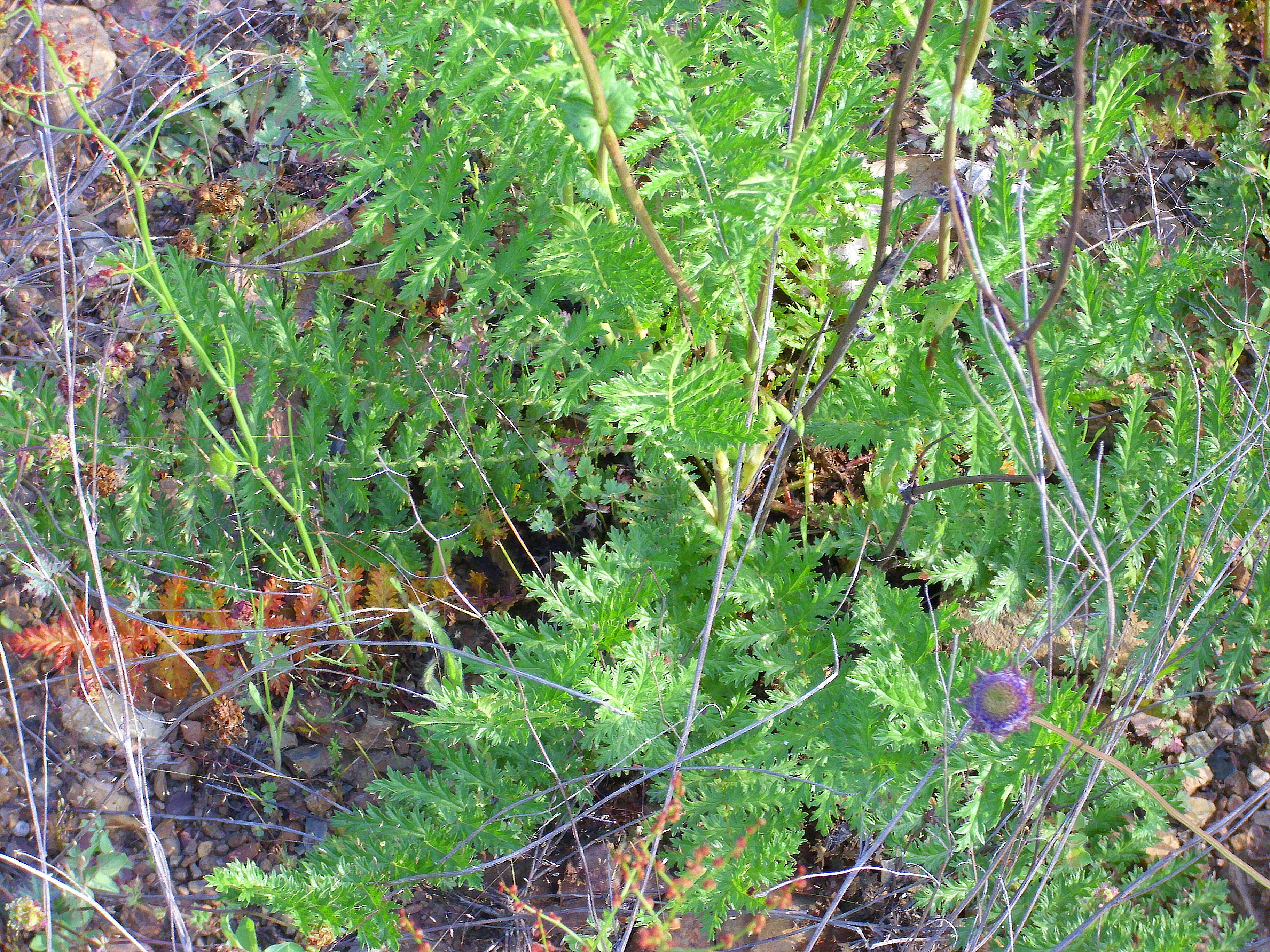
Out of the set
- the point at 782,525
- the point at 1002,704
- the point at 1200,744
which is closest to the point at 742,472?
the point at 782,525

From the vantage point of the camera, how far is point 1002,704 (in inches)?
58.9

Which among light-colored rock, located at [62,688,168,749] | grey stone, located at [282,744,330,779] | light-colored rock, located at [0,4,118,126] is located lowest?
grey stone, located at [282,744,330,779]

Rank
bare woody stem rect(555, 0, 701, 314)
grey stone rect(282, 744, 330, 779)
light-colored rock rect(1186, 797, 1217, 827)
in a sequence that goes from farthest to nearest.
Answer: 1. grey stone rect(282, 744, 330, 779)
2. light-colored rock rect(1186, 797, 1217, 827)
3. bare woody stem rect(555, 0, 701, 314)

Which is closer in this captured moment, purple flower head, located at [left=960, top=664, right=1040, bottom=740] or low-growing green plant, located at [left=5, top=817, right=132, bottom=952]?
purple flower head, located at [left=960, top=664, right=1040, bottom=740]

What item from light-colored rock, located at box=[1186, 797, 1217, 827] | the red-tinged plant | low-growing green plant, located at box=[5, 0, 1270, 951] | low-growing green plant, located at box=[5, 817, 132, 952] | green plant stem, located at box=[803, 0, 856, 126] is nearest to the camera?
the red-tinged plant

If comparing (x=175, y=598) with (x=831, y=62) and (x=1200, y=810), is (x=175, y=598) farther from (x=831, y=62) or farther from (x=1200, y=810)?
(x=1200, y=810)

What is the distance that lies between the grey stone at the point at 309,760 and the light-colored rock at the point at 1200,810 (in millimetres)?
2259

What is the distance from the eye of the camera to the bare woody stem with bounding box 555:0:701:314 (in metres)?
1.34

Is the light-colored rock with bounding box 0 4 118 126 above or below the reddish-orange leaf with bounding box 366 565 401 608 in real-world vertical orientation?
above

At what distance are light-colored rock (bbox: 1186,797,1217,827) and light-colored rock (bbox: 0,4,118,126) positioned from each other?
418 cm

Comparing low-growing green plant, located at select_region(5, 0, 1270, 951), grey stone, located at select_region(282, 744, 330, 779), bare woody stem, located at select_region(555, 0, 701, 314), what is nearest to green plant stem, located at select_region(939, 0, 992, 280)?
low-growing green plant, located at select_region(5, 0, 1270, 951)

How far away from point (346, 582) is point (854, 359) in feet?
4.97

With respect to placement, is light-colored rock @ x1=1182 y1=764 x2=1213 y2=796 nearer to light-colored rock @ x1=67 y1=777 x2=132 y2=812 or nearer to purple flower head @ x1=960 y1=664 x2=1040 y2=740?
purple flower head @ x1=960 y1=664 x2=1040 y2=740

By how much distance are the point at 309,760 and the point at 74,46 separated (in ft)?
9.32
